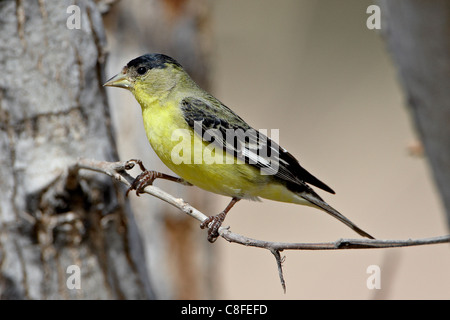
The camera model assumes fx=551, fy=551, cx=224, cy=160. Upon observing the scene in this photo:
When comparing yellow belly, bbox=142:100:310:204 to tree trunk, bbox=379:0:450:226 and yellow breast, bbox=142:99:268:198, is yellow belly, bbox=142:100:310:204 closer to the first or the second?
yellow breast, bbox=142:99:268:198

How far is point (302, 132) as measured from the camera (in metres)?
11.3

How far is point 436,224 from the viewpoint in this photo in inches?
365

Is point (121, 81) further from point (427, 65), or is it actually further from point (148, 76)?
point (427, 65)

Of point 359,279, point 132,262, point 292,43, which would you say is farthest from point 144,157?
point 292,43

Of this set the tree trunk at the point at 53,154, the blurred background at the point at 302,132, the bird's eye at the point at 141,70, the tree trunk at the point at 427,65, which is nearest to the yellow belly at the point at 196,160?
the bird's eye at the point at 141,70

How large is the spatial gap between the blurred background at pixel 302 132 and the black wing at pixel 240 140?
226cm

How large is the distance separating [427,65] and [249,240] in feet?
3.98

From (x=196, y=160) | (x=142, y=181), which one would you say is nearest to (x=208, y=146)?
(x=196, y=160)

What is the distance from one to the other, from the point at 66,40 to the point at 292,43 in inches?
356

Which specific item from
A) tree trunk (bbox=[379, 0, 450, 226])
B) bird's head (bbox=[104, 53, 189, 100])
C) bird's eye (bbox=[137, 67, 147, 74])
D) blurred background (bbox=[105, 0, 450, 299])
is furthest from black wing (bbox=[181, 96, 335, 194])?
blurred background (bbox=[105, 0, 450, 299])

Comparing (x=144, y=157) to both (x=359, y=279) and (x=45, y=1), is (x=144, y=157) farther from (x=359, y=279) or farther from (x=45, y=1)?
(x=359, y=279)

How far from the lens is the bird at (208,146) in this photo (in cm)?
295

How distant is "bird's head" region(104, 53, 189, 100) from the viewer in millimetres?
3225

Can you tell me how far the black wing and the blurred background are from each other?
226 cm
